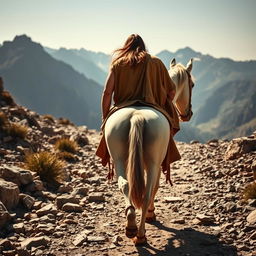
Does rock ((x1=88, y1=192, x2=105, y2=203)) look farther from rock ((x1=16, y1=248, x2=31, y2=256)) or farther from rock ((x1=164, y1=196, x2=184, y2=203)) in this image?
rock ((x1=16, y1=248, x2=31, y2=256))

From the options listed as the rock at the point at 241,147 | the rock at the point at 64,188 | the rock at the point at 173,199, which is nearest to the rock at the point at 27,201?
the rock at the point at 64,188

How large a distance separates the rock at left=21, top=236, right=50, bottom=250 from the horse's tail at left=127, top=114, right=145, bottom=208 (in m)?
1.63

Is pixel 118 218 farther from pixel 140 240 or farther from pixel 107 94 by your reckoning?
pixel 107 94

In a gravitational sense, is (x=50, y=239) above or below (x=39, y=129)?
below

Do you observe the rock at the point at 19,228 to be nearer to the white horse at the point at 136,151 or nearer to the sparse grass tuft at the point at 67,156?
the white horse at the point at 136,151

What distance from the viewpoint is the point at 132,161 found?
4484mm

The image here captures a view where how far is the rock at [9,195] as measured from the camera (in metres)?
6.10

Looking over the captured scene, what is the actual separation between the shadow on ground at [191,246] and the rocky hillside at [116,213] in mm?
14

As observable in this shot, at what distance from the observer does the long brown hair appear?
515cm

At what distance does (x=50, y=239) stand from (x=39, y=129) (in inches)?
463

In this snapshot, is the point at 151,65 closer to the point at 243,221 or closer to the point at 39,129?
the point at 243,221

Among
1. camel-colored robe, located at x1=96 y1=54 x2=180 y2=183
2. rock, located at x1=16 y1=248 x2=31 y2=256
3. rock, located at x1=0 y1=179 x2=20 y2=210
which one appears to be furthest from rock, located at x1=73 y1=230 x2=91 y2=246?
rock, located at x1=0 y1=179 x2=20 y2=210

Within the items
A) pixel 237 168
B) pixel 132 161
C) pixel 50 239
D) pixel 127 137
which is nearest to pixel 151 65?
pixel 127 137

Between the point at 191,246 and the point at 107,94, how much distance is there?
278 centimetres
